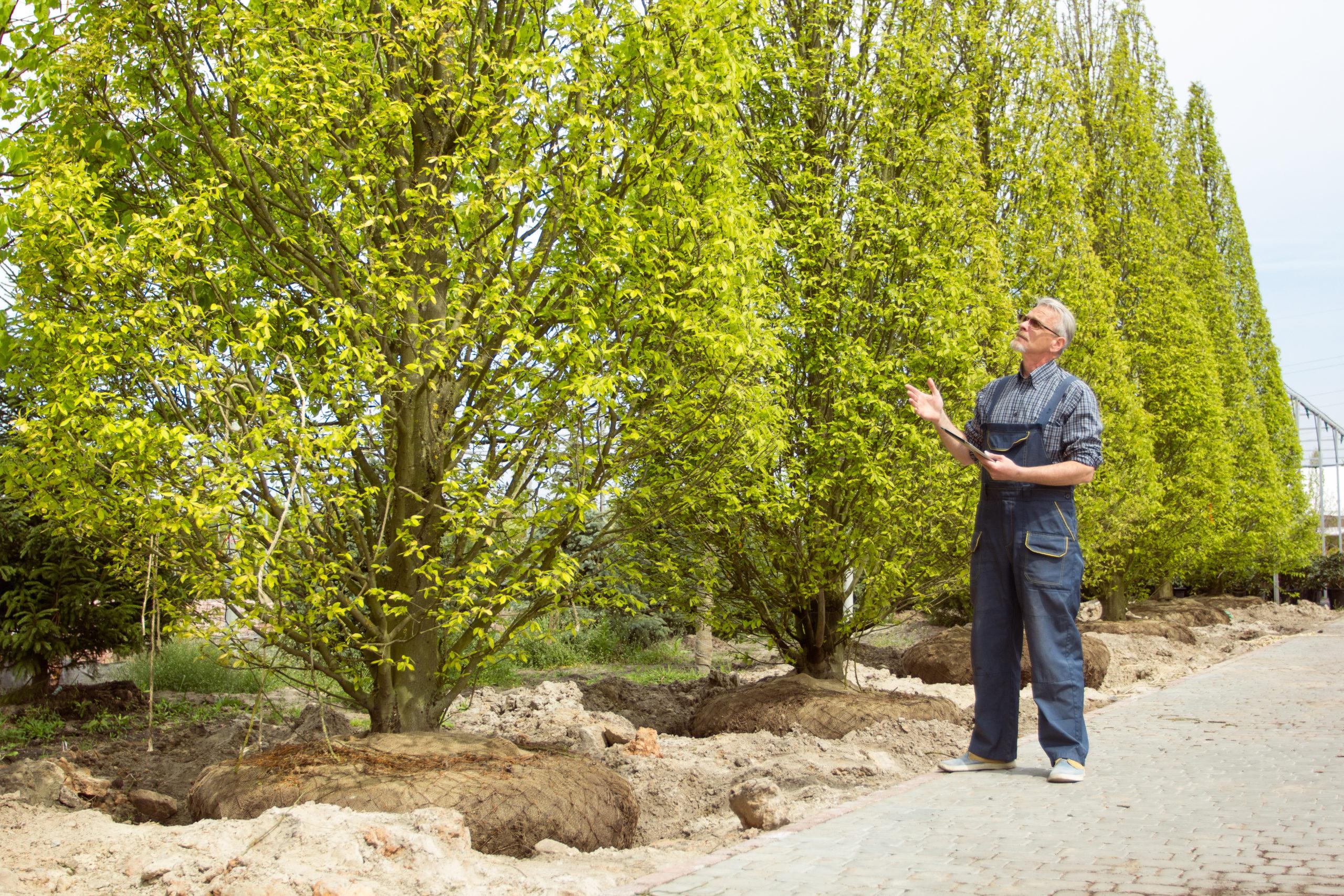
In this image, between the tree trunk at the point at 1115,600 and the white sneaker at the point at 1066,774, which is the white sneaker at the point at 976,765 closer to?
the white sneaker at the point at 1066,774

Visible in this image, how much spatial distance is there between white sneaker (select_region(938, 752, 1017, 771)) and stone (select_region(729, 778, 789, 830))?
1125mm

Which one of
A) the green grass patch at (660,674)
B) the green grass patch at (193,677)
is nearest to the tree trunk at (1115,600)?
the green grass patch at (660,674)

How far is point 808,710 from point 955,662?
3.79 m

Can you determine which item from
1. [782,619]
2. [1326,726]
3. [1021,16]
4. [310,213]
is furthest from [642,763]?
[1021,16]

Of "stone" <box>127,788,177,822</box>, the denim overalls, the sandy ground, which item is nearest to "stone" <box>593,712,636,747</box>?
the sandy ground

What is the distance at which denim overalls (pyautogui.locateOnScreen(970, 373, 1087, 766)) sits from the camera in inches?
170

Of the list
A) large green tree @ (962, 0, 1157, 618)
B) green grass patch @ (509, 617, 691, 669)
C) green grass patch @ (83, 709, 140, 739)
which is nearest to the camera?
green grass patch @ (83, 709, 140, 739)

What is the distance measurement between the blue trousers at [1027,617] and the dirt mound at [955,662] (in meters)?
4.53

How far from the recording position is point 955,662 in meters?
9.45

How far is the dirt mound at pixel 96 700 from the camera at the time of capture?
736 centimetres

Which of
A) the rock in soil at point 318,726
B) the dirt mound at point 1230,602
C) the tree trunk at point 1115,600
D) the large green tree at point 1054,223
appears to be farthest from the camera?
the dirt mound at point 1230,602

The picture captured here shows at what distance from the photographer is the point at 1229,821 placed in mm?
3551

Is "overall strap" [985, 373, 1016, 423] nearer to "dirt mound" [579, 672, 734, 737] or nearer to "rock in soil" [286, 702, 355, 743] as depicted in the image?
"dirt mound" [579, 672, 734, 737]

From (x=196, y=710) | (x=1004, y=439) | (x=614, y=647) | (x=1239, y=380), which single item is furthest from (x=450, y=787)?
(x=1239, y=380)
